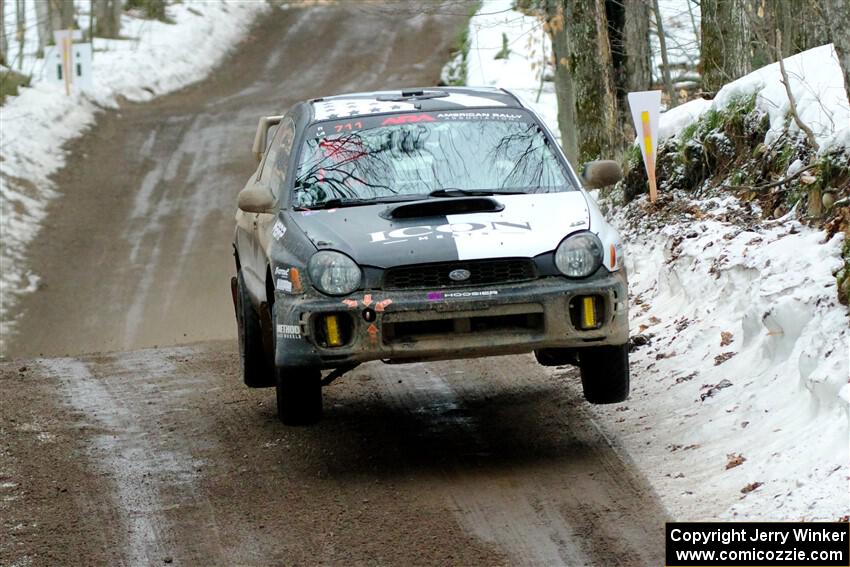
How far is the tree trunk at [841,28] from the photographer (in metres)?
7.54

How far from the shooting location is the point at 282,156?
834 centimetres

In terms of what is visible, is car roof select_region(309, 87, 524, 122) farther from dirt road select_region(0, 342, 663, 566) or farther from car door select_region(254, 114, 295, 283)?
dirt road select_region(0, 342, 663, 566)

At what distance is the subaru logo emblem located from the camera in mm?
6730

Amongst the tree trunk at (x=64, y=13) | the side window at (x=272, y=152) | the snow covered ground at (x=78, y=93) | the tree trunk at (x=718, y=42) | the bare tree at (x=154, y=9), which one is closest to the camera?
the side window at (x=272, y=152)

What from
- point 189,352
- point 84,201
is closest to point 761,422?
point 189,352

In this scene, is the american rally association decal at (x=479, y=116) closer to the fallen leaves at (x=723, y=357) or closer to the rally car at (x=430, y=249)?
the rally car at (x=430, y=249)

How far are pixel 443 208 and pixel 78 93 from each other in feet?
74.9

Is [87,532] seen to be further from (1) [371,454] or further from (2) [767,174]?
(2) [767,174]

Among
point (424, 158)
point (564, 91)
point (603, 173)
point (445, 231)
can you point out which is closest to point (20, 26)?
point (564, 91)

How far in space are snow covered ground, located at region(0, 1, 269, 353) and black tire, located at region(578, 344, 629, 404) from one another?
10.3m

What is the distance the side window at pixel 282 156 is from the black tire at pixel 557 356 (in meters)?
1.88

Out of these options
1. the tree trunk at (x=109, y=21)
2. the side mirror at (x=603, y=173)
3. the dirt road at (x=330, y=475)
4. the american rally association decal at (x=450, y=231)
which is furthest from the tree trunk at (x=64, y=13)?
the american rally association decal at (x=450, y=231)

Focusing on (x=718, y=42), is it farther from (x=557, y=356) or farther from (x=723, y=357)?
(x=557, y=356)

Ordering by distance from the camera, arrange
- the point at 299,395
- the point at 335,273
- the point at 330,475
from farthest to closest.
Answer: the point at 299,395 < the point at 330,475 < the point at 335,273
